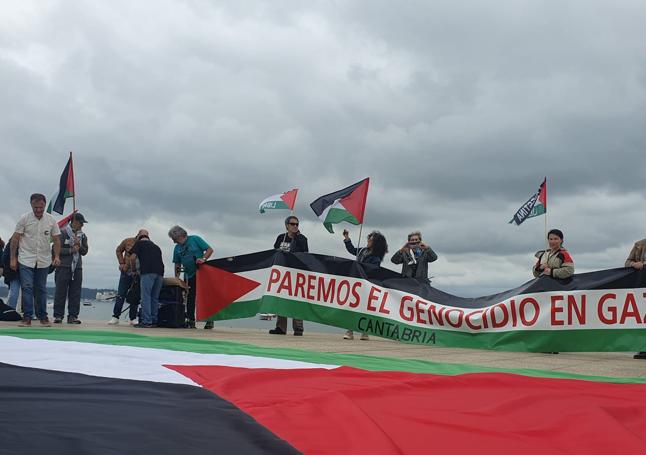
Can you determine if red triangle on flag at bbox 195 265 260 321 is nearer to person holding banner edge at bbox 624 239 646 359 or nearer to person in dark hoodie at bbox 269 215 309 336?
person in dark hoodie at bbox 269 215 309 336

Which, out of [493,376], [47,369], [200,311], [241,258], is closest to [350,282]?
[241,258]

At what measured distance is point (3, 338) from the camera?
232 inches

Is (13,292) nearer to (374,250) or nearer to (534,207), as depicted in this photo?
(374,250)

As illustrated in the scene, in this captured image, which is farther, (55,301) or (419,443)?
(55,301)

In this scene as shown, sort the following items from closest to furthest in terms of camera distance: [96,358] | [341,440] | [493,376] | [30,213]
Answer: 1. [341,440]
2. [493,376]
3. [96,358]
4. [30,213]

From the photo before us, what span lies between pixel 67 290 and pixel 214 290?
8.24 feet

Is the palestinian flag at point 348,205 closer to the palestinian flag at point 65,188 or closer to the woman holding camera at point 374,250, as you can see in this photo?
the woman holding camera at point 374,250

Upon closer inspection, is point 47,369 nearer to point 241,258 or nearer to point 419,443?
point 419,443

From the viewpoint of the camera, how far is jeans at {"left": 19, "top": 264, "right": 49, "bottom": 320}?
895 centimetres

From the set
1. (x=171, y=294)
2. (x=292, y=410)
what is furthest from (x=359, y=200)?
(x=292, y=410)

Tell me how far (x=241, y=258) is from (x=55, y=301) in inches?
128

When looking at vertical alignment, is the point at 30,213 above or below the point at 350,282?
above

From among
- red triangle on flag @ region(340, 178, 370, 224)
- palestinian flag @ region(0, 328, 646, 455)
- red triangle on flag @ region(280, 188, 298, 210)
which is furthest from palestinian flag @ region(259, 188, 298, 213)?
palestinian flag @ region(0, 328, 646, 455)

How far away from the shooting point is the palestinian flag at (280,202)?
12758 millimetres
